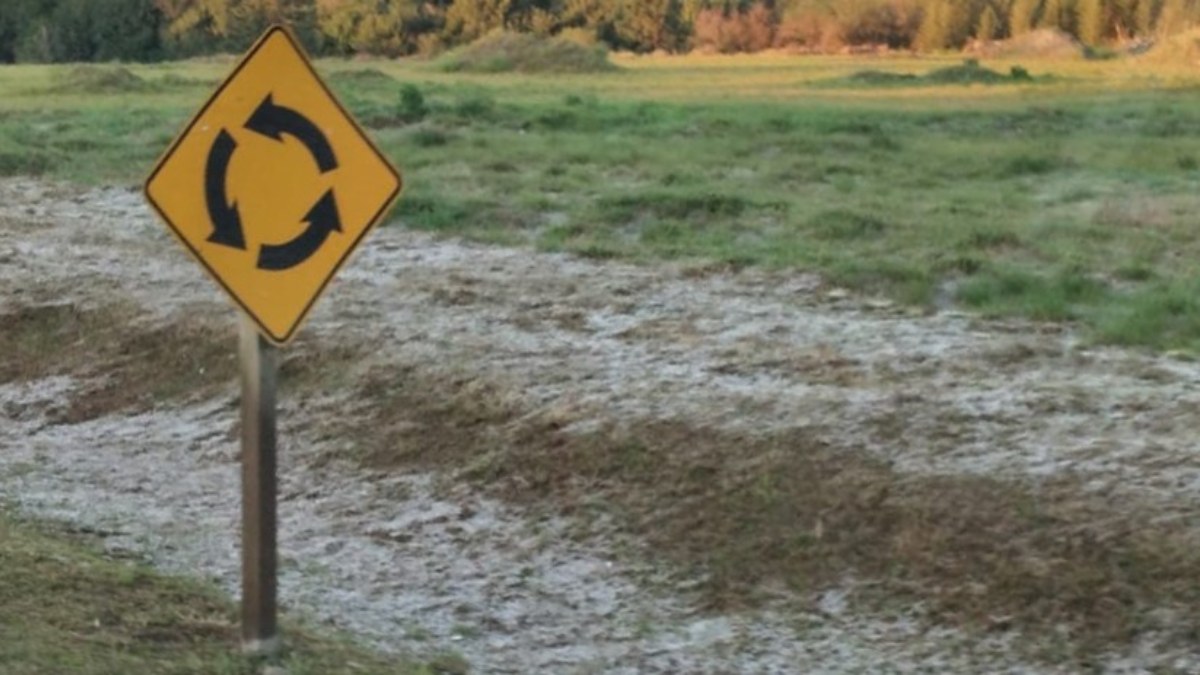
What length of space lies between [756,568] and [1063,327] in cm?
352

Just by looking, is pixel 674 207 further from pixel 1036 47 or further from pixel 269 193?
pixel 1036 47

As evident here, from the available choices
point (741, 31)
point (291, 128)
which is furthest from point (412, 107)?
point (741, 31)

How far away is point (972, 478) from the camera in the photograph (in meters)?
6.89

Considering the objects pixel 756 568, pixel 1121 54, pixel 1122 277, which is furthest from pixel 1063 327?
pixel 1121 54

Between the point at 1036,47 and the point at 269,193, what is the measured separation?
36.3 m

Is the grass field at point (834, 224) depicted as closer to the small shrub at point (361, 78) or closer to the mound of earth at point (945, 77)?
the mound of earth at point (945, 77)

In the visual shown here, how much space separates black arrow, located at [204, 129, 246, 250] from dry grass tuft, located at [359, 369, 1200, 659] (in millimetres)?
2349

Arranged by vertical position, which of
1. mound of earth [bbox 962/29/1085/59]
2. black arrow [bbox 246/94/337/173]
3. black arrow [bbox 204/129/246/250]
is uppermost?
black arrow [bbox 246/94/337/173]

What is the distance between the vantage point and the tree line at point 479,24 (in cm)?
4438

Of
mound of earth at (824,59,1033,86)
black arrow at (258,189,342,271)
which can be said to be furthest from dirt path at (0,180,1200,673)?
mound of earth at (824,59,1033,86)

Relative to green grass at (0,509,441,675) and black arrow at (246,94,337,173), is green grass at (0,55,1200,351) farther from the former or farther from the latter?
black arrow at (246,94,337,173)

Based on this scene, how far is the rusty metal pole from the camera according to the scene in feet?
17.7

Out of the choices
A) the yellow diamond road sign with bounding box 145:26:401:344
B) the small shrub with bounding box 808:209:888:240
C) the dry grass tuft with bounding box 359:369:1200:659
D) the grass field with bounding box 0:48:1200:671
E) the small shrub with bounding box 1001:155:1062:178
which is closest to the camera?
the yellow diamond road sign with bounding box 145:26:401:344

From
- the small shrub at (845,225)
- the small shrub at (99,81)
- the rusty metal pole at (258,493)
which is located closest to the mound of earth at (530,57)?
the small shrub at (99,81)
